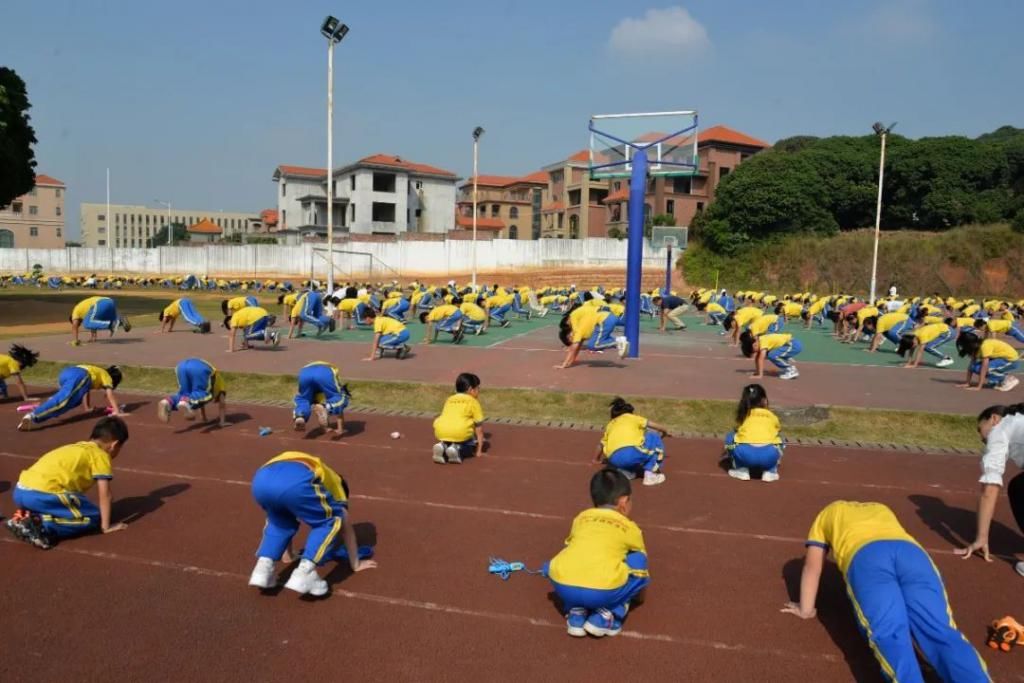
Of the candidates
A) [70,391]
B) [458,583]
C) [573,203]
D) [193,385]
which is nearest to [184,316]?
[70,391]

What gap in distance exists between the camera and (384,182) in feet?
213

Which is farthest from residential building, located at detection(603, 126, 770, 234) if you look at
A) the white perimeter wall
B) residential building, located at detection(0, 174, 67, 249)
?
residential building, located at detection(0, 174, 67, 249)

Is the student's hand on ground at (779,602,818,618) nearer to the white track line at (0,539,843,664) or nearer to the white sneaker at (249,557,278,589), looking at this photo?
the white track line at (0,539,843,664)

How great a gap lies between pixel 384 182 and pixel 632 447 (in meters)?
60.7

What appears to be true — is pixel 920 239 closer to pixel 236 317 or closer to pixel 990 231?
pixel 990 231

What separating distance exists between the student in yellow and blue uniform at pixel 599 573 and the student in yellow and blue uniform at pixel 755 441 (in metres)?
3.40

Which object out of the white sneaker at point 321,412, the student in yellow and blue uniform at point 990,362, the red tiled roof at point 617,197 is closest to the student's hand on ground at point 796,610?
the white sneaker at point 321,412

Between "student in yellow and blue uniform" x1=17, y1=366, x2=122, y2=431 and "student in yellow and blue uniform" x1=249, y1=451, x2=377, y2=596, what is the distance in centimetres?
606

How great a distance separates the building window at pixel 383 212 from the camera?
6450 centimetres

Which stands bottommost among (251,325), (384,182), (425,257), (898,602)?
(898,602)

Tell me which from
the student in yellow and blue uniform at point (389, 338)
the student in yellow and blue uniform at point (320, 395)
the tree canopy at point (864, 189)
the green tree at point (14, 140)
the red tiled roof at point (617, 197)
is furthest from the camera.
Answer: the red tiled roof at point (617, 197)

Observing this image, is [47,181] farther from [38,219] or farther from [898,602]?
[898,602]

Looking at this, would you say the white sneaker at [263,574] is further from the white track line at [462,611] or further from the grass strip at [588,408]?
the grass strip at [588,408]

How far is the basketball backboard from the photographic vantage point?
19.2 m
